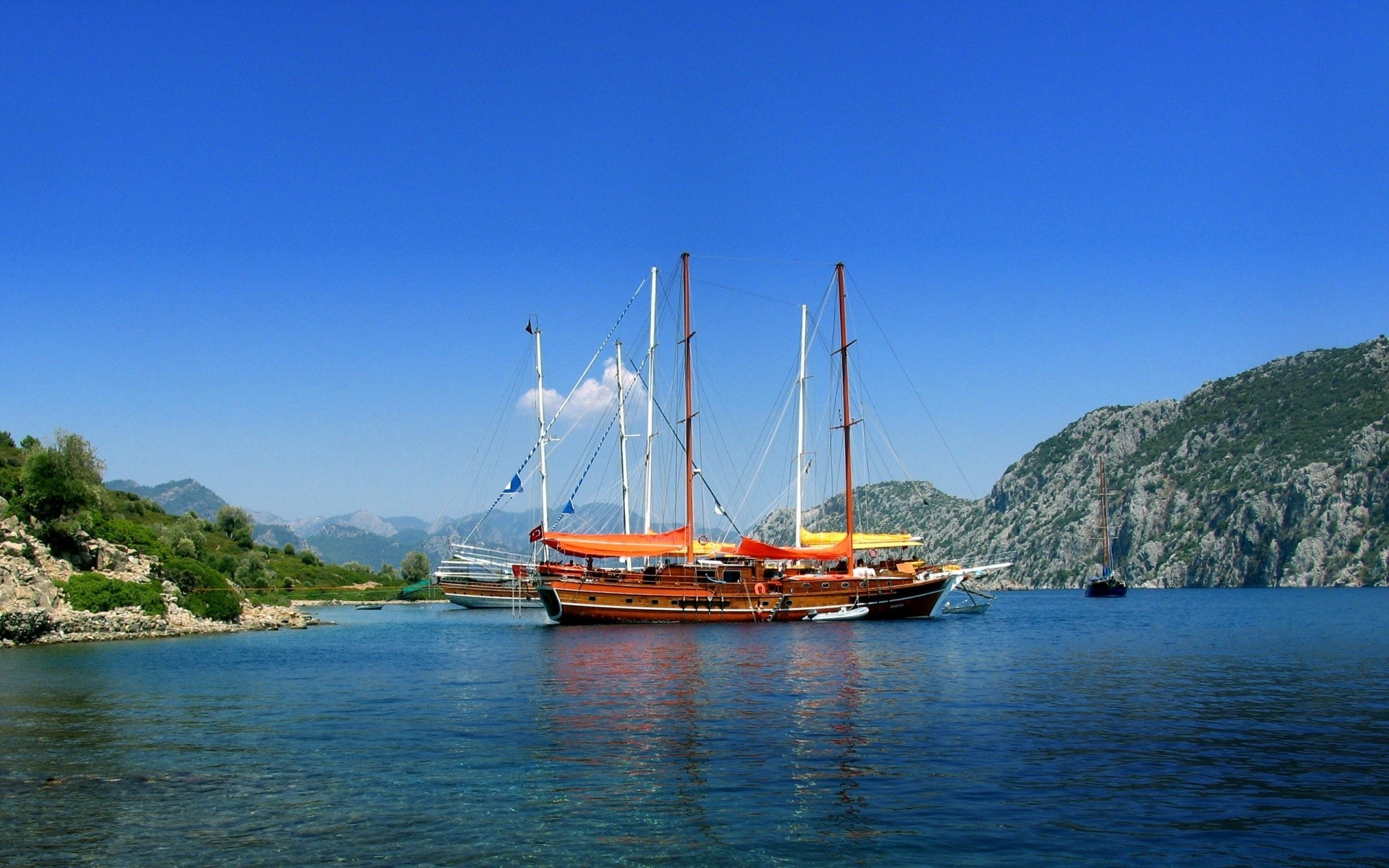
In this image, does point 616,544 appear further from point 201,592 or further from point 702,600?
point 201,592

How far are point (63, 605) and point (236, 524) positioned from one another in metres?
77.3

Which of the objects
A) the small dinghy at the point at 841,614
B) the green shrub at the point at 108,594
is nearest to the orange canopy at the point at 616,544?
the small dinghy at the point at 841,614

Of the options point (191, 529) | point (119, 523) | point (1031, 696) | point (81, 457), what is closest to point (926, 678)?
point (1031, 696)

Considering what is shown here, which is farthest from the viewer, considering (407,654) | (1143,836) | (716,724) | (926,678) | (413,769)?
(407,654)

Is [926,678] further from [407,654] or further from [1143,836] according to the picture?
[407,654]

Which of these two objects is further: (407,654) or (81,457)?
(81,457)

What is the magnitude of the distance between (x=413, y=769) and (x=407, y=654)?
30.3 m

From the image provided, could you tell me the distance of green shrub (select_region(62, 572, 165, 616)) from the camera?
53.9 meters

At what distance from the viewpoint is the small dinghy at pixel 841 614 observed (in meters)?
71.0

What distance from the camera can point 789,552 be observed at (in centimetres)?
7275

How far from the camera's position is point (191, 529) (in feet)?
343

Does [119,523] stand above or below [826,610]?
above

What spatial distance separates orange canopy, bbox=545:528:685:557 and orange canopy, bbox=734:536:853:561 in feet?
15.4

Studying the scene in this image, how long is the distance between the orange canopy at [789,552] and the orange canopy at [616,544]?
4691 mm
